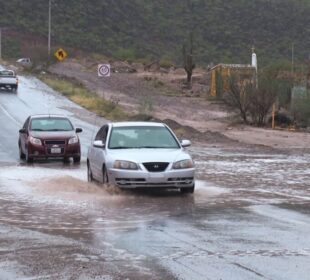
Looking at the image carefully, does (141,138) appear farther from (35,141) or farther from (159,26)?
(159,26)

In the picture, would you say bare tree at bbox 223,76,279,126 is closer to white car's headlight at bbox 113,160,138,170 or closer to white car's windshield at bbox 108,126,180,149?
white car's windshield at bbox 108,126,180,149

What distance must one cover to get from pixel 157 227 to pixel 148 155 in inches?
159

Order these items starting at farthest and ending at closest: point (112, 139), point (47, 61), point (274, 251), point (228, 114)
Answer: point (47, 61)
point (228, 114)
point (112, 139)
point (274, 251)

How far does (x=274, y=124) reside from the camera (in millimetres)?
40688

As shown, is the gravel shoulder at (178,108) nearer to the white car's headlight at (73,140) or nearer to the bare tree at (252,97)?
the bare tree at (252,97)

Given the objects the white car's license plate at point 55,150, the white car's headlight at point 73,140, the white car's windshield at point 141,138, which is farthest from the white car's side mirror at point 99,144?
the white car's headlight at point 73,140

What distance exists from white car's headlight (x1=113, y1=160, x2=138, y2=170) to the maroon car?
9.83 m

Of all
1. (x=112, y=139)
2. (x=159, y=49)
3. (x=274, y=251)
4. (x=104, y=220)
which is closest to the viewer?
(x=274, y=251)

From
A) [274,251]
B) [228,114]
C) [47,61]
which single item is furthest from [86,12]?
[274,251]

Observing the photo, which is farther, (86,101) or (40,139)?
(86,101)

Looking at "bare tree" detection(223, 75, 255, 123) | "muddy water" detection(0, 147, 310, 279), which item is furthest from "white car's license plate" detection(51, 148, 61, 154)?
"bare tree" detection(223, 75, 255, 123)

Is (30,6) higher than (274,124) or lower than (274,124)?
higher

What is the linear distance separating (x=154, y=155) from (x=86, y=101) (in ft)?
127

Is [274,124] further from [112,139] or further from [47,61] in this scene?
[47,61]
